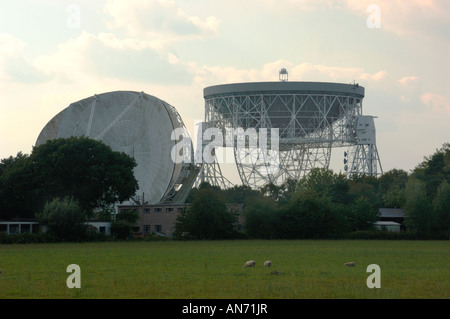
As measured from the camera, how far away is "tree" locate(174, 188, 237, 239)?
75938mm

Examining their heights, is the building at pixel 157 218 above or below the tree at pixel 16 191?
below

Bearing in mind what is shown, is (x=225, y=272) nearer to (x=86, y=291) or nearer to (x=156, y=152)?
→ (x=86, y=291)

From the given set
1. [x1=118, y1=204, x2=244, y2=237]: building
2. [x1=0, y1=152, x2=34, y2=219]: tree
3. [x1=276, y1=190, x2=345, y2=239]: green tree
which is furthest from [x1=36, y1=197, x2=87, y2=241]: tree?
[x1=118, y1=204, x2=244, y2=237]: building

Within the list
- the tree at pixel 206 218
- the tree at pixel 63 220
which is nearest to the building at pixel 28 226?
the tree at pixel 63 220

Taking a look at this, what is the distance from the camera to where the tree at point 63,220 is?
68.8 metres

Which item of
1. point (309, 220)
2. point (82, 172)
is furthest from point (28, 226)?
point (309, 220)

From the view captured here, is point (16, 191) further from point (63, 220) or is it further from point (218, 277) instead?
point (218, 277)

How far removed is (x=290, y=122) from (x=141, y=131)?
68.8 ft

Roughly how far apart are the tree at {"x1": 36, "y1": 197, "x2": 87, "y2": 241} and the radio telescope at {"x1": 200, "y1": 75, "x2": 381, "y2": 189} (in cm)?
3124

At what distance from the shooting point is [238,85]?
10206 centimetres

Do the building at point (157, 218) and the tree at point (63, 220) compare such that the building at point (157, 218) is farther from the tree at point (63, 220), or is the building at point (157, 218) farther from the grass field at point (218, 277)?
the grass field at point (218, 277)

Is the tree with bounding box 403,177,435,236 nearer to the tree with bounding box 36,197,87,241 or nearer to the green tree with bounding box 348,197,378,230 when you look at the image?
the green tree with bounding box 348,197,378,230

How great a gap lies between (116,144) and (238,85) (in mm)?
18542

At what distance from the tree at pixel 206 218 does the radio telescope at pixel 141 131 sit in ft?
35.4
